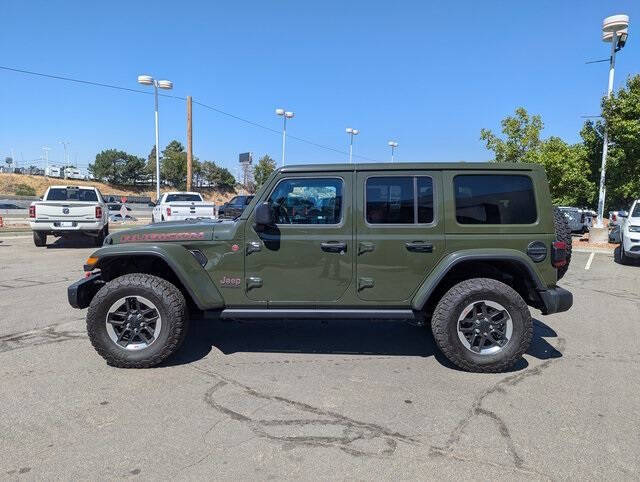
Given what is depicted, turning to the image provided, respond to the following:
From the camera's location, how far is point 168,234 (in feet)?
14.4

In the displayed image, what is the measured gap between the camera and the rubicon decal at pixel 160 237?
4.36 m

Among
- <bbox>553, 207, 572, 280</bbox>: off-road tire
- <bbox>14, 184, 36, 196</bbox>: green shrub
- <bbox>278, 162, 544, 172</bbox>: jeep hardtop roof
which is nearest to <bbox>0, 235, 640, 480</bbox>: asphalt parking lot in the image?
<bbox>553, 207, 572, 280</bbox>: off-road tire

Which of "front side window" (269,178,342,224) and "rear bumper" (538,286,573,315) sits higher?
"front side window" (269,178,342,224)

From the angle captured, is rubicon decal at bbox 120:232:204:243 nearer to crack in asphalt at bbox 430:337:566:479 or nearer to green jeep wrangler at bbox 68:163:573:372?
green jeep wrangler at bbox 68:163:573:372

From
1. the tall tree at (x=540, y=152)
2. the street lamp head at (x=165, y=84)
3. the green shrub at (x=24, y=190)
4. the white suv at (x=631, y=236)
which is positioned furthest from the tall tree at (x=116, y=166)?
the white suv at (x=631, y=236)

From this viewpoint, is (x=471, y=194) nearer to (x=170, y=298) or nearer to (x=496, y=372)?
(x=496, y=372)

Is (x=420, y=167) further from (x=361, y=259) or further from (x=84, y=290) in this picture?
(x=84, y=290)

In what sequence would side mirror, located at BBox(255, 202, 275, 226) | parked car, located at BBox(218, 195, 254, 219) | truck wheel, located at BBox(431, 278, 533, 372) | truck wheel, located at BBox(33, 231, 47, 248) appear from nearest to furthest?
side mirror, located at BBox(255, 202, 275, 226), truck wheel, located at BBox(431, 278, 533, 372), truck wheel, located at BBox(33, 231, 47, 248), parked car, located at BBox(218, 195, 254, 219)

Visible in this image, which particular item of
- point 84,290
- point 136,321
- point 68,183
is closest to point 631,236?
point 136,321

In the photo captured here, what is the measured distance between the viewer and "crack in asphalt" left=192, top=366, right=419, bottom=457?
3.04m

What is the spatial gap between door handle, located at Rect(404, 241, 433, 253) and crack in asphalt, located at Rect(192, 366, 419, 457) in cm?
163

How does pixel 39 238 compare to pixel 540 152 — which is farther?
pixel 540 152

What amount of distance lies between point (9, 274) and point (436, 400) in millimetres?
8625

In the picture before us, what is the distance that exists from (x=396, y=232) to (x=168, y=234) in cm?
211
